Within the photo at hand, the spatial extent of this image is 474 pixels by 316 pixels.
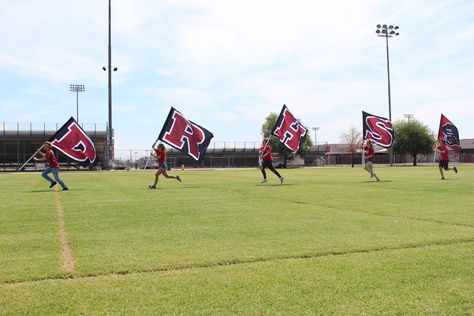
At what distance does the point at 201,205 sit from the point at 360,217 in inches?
175

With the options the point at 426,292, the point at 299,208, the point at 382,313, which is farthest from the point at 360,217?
the point at 382,313

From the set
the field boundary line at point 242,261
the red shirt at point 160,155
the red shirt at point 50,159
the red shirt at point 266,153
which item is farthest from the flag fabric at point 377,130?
the field boundary line at point 242,261

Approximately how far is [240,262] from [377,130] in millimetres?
24583

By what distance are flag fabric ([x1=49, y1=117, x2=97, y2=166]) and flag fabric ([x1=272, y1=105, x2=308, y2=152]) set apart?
9.86 meters

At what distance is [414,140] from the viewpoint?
8475cm

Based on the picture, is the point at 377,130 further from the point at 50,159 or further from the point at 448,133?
the point at 50,159

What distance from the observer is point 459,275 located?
524cm

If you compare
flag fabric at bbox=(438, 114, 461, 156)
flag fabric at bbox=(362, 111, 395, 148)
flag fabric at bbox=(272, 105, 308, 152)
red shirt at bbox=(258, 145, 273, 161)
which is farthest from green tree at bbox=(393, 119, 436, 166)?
red shirt at bbox=(258, 145, 273, 161)

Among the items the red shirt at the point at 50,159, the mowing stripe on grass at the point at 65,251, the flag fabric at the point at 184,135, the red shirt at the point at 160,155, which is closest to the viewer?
the mowing stripe on grass at the point at 65,251

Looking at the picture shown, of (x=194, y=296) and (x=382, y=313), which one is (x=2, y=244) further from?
(x=382, y=313)

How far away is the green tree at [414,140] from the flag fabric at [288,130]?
61867mm

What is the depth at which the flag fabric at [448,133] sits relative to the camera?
30719mm

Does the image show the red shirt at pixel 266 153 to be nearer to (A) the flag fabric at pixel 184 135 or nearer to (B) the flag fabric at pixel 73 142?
(A) the flag fabric at pixel 184 135

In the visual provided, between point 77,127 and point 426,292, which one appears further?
point 77,127
